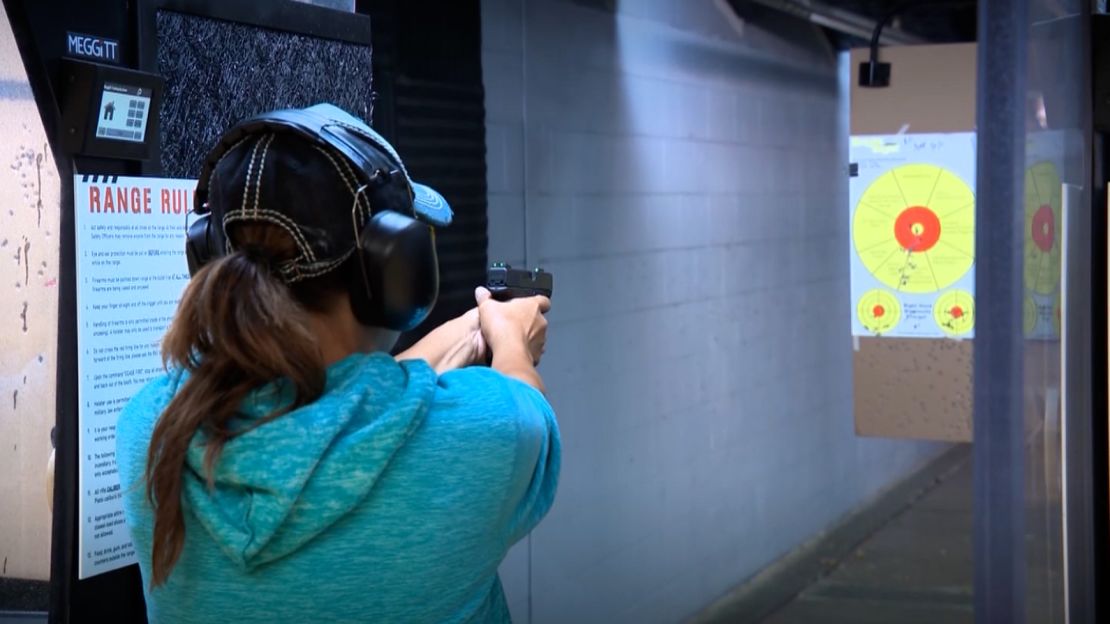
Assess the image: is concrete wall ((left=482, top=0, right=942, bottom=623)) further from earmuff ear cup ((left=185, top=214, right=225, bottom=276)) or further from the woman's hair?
the woman's hair

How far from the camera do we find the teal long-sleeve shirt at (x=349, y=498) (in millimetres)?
1356

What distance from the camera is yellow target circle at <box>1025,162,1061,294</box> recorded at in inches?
103

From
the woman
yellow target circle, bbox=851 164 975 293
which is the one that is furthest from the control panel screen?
yellow target circle, bbox=851 164 975 293

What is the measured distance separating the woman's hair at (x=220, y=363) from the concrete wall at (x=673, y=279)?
8.38ft

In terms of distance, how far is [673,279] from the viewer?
5.12 m

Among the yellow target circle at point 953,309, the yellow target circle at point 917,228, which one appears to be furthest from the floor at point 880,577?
the yellow target circle at point 917,228

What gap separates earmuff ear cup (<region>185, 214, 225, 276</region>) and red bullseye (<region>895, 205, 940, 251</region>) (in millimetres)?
3907

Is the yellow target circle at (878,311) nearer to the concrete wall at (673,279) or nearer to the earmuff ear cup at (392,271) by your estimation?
the concrete wall at (673,279)

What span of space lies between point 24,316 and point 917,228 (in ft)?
12.0

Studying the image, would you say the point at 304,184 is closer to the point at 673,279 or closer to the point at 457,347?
the point at 457,347

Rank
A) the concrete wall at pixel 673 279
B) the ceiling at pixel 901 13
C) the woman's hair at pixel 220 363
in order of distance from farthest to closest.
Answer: the ceiling at pixel 901 13
the concrete wall at pixel 673 279
the woman's hair at pixel 220 363

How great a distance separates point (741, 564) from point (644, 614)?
1.05 m

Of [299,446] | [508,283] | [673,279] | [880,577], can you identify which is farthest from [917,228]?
[299,446]

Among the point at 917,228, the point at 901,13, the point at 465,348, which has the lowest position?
the point at 465,348
